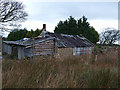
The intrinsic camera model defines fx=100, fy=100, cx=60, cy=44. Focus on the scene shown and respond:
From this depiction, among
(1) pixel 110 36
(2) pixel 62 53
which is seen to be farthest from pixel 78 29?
(2) pixel 62 53

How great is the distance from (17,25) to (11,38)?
49.8 ft

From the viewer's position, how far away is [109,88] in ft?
6.20

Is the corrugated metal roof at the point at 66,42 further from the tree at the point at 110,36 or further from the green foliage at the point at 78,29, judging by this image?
the tree at the point at 110,36

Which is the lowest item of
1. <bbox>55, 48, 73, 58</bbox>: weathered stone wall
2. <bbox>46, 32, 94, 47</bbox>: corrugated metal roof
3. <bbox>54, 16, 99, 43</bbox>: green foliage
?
<bbox>55, 48, 73, 58</bbox>: weathered stone wall

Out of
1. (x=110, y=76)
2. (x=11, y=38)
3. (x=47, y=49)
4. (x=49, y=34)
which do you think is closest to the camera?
(x=110, y=76)

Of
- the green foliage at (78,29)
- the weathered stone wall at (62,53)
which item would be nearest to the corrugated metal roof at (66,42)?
the weathered stone wall at (62,53)

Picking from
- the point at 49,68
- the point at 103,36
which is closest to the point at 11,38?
the point at 103,36

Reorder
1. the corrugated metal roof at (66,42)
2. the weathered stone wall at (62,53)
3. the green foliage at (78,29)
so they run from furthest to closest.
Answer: the green foliage at (78,29), the corrugated metal roof at (66,42), the weathered stone wall at (62,53)

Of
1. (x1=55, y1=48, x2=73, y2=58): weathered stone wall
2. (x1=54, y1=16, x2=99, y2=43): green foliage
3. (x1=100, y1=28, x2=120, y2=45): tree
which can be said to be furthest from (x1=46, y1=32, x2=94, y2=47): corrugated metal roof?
(x1=100, y1=28, x2=120, y2=45): tree

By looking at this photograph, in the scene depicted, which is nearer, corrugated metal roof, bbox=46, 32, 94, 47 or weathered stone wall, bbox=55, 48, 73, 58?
weathered stone wall, bbox=55, 48, 73, 58

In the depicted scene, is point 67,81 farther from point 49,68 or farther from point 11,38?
point 11,38

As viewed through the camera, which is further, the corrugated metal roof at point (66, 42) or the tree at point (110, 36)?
the tree at point (110, 36)

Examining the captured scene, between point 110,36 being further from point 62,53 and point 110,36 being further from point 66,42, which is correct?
point 62,53

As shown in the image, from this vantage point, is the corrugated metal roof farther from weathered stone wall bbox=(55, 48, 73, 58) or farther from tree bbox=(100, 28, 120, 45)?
tree bbox=(100, 28, 120, 45)
